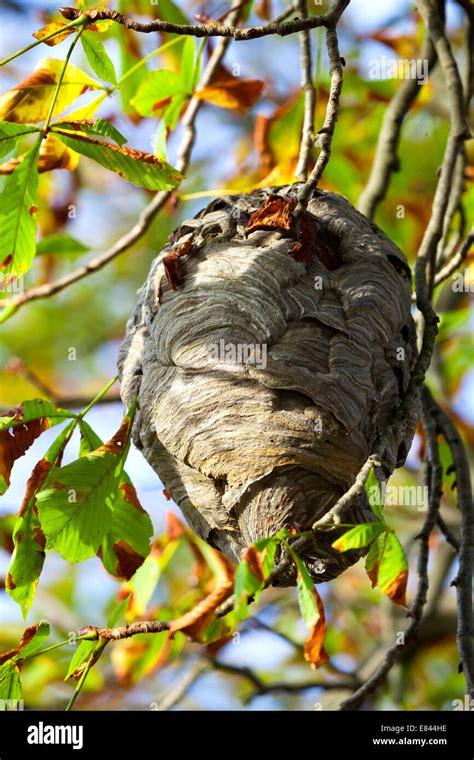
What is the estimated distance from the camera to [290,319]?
5.52 ft

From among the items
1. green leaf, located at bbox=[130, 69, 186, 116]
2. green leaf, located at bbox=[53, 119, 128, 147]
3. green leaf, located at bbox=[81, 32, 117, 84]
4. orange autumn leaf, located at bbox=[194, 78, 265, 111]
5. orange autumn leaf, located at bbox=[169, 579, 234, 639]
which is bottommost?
orange autumn leaf, located at bbox=[169, 579, 234, 639]

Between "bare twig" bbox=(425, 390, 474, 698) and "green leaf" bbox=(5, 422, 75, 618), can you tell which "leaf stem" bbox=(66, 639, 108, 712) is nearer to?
"green leaf" bbox=(5, 422, 75, 618)

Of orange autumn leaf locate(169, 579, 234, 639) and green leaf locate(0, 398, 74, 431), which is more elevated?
green leaf locate(0, 398, 74, 431)

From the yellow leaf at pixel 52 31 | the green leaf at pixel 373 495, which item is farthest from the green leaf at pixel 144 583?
the yellow leaf at pixel 52 31

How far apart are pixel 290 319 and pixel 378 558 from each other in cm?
57

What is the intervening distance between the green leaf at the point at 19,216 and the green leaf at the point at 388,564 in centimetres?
81

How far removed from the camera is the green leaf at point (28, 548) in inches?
60.0

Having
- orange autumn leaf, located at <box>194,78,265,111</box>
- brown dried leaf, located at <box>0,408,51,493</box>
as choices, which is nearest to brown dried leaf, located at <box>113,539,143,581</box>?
brown dried leaf, located at <box>0,408,51,493</box>

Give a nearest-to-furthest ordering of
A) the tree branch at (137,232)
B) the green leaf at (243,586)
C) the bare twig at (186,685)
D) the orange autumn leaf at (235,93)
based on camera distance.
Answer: the green leaf at (243,586), the tree branch at (137,232), the orange autumn leaf at (235,93), the bare twig at (186,685)

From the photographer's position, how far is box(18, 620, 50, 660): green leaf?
144cm

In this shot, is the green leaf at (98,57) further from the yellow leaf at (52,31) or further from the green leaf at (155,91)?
the green leaf at (155,91)

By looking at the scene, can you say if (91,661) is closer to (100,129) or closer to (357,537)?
(357,537)

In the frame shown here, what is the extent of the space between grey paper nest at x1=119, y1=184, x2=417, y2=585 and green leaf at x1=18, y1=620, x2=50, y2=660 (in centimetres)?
35

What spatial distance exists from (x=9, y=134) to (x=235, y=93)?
1207 millimetres
